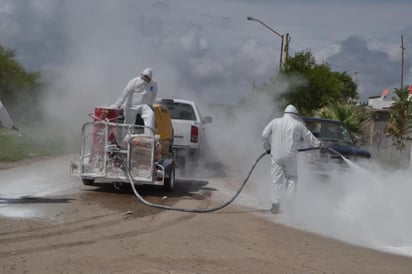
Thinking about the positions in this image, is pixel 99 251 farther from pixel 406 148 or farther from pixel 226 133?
pixel 406 148

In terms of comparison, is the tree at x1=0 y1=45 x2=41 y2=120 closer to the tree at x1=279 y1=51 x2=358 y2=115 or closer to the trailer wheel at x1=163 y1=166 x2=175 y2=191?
the tree at x1=279 y1=51 x2=358 y2=115

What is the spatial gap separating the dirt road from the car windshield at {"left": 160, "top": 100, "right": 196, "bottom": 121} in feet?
20.1

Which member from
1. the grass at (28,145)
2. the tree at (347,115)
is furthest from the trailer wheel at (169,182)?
the tree at (347,115)

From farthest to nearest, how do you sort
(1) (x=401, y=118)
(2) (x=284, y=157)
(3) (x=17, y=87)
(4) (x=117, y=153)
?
(3) (x=17, y=87)
(1) (x=401, y=118)
(4) (x=117, y=153)
(2) (x=284, y=157)

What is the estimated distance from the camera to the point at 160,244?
7758 millimetres

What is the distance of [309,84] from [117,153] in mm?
23556

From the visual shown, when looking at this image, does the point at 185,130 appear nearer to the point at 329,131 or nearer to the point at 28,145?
the point at 329,131

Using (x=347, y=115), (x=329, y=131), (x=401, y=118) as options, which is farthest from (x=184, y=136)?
(x=401, y=118)

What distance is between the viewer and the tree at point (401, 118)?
24.7 m

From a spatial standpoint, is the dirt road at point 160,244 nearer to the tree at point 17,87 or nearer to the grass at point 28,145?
the grass at point 28,145

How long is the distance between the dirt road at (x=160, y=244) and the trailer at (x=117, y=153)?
2.47ft

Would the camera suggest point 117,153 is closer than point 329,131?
Yes

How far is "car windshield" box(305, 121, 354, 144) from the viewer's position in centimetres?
1563

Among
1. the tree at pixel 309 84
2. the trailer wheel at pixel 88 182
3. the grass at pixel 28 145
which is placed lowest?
the trailer wheel at pixel 88 182
